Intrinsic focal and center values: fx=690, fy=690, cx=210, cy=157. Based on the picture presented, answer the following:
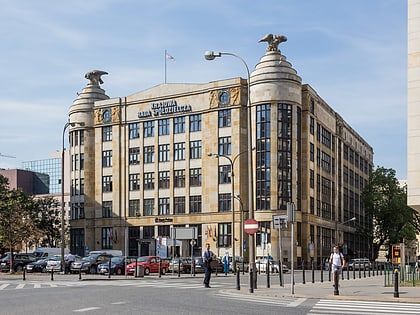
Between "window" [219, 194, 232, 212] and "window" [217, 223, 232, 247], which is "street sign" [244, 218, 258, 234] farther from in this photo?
"window" [219, 194, 232, 212]

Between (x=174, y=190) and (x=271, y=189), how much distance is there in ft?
46.3

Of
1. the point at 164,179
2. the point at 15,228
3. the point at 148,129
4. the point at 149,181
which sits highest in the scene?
the point at 148,129

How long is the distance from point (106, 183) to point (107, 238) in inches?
288

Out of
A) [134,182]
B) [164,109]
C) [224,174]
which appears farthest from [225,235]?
[164,109]

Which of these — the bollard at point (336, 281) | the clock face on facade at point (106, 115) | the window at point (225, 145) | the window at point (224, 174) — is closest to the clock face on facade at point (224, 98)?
the window at point (225, 145)

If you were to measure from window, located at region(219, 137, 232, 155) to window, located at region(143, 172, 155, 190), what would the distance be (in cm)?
1100

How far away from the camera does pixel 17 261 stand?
60469 millimetres

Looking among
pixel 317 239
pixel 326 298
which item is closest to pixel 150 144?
pixel 317 239

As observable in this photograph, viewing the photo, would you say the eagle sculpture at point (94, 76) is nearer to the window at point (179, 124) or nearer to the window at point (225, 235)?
the window at point (179, 124)

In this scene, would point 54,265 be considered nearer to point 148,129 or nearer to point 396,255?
point 396,255

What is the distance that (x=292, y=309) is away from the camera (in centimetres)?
1839

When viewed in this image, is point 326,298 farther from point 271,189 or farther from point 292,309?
point 271,189

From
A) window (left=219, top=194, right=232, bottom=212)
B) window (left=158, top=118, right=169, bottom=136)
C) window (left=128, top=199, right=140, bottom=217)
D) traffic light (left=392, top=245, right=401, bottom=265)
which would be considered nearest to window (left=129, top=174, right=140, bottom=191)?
window (left=128, top=199, right=140, bottom=217)

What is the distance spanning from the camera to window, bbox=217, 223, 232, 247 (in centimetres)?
7988
